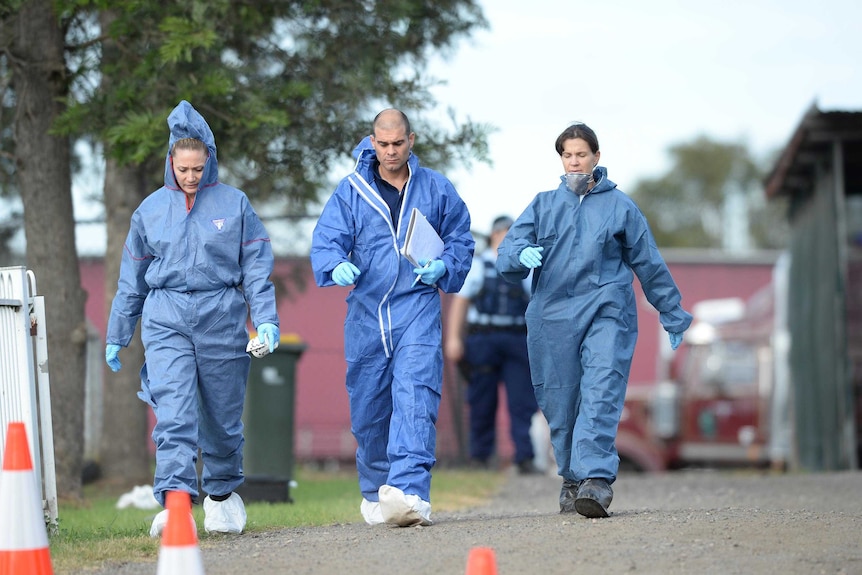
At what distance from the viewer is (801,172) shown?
19.3 m

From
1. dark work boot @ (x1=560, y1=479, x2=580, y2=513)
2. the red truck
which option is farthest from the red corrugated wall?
dark work boot @ (x1=560, y1=479, x2=580, y2=513)

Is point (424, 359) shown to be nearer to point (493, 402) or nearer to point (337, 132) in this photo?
point (337, 132)

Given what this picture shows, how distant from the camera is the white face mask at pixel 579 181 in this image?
22.4 ft

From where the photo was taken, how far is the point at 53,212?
10398 mm

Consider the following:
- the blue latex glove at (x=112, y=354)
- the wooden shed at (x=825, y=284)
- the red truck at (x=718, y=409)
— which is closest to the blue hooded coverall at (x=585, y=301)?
the blue latex glove at (x=112, y=354)

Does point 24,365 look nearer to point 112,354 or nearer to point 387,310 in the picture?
point 112,354

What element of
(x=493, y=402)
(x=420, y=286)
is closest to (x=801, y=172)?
(x=493, y=402)

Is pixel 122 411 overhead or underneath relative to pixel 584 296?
underneath

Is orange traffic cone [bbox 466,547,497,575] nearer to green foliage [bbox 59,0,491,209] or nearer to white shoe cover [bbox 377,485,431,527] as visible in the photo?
white shoe cover [bbox 377,485,431,527]

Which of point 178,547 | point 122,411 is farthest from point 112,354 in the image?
point 122,411

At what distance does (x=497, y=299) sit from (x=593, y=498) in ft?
21.1

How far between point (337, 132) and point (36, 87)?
2311 mm

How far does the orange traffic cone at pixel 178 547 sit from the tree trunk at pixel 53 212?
19.2ft

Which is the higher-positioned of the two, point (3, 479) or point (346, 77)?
point (346, 77)
